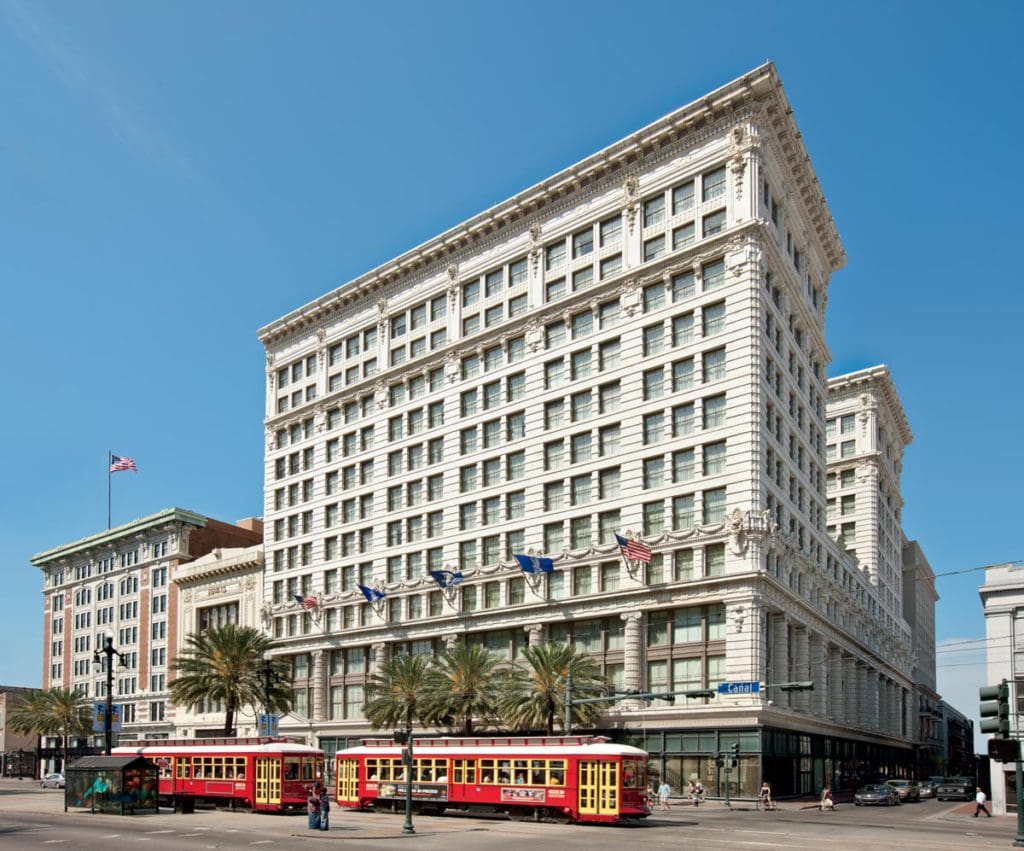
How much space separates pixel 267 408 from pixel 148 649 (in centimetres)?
2945

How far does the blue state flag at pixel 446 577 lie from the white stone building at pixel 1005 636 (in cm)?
3387

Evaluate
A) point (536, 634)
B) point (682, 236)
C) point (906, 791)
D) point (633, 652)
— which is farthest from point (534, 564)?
point (906, 791)

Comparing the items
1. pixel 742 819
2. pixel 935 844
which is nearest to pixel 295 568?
pixel 742 819

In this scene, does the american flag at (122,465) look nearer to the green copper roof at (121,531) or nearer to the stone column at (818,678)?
the green copper roof at (121,531)

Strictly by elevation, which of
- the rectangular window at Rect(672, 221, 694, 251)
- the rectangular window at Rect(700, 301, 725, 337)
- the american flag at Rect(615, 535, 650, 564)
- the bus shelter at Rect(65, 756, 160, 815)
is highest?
the rectangular window at Rect(672, 221, 694, 251)

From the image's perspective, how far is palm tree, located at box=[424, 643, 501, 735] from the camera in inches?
2571

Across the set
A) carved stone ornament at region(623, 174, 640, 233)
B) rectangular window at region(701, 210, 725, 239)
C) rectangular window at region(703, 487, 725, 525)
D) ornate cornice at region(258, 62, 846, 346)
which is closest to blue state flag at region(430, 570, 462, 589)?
rectangular window at region(703, 487, 725, 525)

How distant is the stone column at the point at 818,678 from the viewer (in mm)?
73938

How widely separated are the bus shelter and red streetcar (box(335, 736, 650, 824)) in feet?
30.0

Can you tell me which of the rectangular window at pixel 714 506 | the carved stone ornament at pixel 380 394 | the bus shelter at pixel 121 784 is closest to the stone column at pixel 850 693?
the rectangular window at pixel 714 506

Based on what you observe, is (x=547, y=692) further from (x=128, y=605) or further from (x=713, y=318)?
(x=128, y=605)

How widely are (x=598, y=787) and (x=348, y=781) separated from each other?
1591 cm

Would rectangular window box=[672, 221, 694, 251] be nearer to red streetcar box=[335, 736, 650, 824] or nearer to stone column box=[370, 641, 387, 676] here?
red streetcar box=[335, 736, 650, 824]

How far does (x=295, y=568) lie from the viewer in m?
92.7
